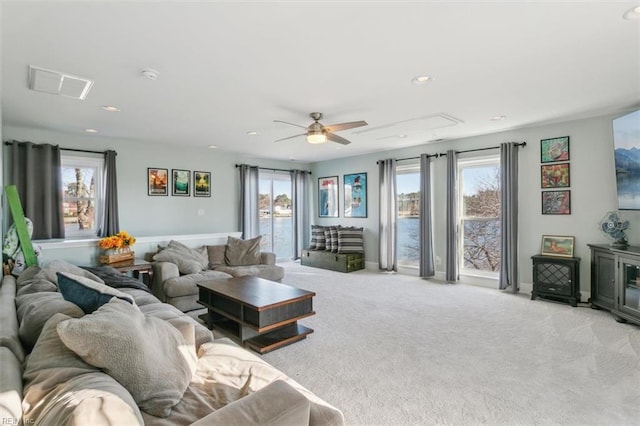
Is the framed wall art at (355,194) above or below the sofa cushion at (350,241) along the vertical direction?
above

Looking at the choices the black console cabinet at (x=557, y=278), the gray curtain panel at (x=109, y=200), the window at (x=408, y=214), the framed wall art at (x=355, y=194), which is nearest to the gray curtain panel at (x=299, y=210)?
the framed wall art at (x=355, y=194)

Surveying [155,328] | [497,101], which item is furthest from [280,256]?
[155,328]

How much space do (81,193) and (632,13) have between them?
6550mm

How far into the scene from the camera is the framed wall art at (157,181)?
18.7ft

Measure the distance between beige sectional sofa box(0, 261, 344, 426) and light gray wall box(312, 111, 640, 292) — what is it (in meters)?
4.63

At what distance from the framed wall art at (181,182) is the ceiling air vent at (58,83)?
9.19 feet

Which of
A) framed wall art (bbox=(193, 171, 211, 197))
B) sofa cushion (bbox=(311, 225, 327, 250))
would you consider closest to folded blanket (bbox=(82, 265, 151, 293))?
framed wall art (bbox=(193, 171, 211, 197))

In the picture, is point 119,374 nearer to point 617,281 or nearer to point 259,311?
point 259,311

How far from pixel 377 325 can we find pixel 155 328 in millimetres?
2593

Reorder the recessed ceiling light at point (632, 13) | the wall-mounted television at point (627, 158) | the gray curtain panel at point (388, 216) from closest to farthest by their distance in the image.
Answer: the recessed ceiling light at point (632, 13), the wall-mounted television at point (627, 158), the gray curtain panel at point (388, 216)

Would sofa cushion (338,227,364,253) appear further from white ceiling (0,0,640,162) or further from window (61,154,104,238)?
window (61,154,104,238)

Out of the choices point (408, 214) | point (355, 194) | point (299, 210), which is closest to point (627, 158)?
point (408, 214)

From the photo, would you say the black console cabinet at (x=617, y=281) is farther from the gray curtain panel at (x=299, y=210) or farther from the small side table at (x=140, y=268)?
the small side table at (x=140, y=268)

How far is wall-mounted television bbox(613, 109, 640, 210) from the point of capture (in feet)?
11.9
